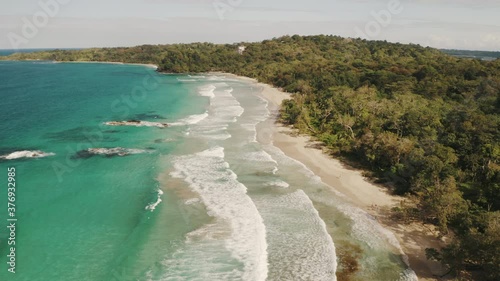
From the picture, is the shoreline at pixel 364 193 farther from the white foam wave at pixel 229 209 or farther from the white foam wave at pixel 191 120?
the white foam wave at pixel 191 120

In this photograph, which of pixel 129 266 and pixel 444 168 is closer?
pixel 129 266

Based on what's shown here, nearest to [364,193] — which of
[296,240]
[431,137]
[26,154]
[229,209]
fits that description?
[296,240]

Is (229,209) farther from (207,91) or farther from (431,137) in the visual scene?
(207,91)

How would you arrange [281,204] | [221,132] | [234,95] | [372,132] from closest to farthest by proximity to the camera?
1. [281,204]
2. [372,132]
3. [221,132]
4. [234,95]

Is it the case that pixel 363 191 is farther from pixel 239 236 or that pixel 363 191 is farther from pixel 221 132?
pixel 221 132

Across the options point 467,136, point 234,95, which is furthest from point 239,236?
point 234,95
